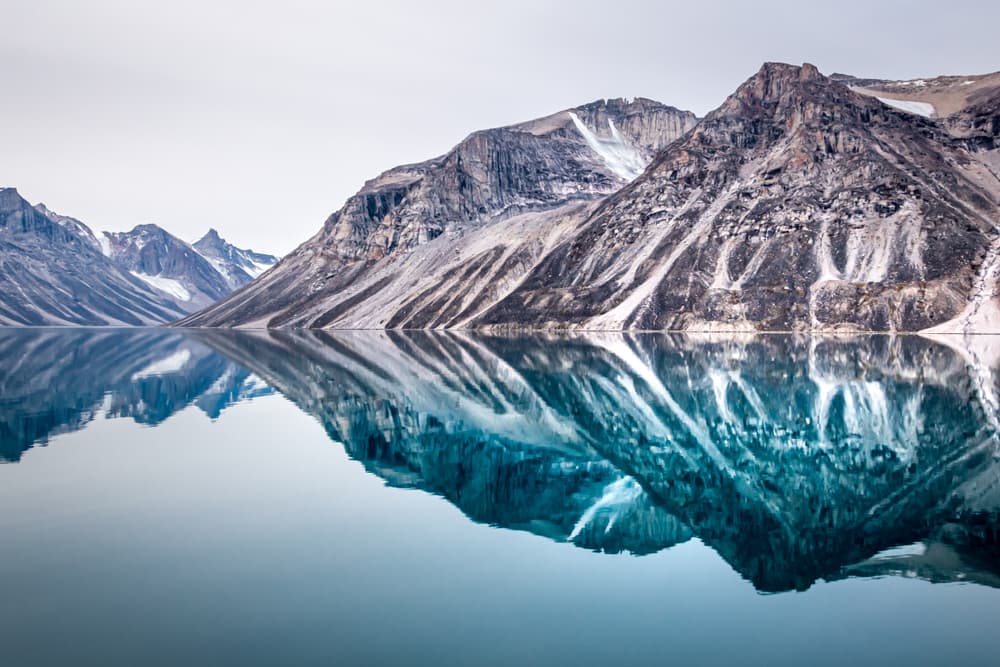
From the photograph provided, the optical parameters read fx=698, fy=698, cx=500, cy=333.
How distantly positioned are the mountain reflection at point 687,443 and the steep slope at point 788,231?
172 ft

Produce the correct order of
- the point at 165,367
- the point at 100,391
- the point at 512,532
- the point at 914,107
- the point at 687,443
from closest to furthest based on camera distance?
1. the point at 512,532
2. the point at 687,443
3. the point at 100,391
4. the point at 165,367
5. the point at 914,107

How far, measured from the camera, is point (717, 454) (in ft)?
80.1

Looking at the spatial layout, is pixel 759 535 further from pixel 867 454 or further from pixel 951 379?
pixel 951 379

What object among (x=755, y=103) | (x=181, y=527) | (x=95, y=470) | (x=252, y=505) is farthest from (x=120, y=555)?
(x=755, y=103)

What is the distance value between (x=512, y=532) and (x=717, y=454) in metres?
10.4

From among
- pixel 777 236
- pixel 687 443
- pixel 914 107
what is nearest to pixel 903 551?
pixel 687 443

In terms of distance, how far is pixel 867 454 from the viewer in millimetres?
23719

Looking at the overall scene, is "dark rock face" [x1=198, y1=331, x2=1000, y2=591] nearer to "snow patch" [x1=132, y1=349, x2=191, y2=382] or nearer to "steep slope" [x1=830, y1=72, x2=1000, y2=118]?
"snow patch" [x1=132, y1=349, x2=191, y2=382]

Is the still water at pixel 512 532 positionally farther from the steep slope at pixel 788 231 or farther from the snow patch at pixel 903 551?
the steep slope at pixel 788 231

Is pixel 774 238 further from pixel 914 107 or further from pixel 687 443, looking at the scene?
pixel 687 443

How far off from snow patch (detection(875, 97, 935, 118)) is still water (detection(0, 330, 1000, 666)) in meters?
171

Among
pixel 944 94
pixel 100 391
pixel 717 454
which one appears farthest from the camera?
pixel 944 94

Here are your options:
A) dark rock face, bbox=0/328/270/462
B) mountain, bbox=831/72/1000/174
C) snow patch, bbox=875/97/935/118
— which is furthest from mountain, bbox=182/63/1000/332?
dark rock face, bbox=0/328/270/462

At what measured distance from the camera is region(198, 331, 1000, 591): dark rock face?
16000mm
